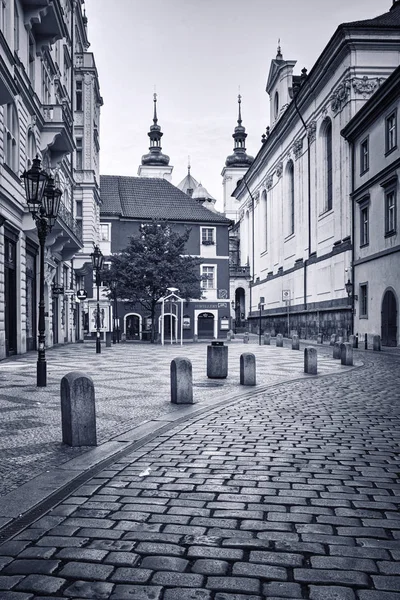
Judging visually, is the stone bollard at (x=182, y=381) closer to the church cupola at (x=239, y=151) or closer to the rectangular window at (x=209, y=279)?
the rectangular window at (x=209, y=279)

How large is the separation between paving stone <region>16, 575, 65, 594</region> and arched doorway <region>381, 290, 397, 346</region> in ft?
89.7

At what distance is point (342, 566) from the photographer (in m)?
3.39

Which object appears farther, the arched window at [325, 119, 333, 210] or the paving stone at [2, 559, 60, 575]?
the arched window at [325, 119, 333, 210]

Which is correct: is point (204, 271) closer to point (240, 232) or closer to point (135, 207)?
point (135, 207)

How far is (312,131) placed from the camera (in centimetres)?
4497

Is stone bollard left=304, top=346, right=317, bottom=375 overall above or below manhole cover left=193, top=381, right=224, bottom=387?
above

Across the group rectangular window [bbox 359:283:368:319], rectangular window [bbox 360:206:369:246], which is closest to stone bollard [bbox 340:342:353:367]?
rectangular window [bbox 359:283:368:319]

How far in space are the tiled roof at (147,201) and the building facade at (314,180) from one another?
286 inches

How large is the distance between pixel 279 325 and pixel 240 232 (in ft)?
92.5

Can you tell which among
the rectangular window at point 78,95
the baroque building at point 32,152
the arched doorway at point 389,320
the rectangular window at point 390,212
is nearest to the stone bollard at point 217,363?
the baroque building at point 32,152

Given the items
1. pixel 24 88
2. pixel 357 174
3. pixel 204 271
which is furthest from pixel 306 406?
pixel 204 271

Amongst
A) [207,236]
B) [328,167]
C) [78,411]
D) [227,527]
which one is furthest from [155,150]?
[227,527]

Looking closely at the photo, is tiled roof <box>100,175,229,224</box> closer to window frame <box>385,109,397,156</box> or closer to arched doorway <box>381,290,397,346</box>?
window frame <box>385,109,397,156</box>

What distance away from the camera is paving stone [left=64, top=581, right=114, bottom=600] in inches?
121
